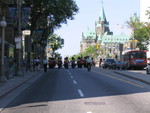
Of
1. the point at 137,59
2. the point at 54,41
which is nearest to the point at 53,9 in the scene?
the point at 137,59

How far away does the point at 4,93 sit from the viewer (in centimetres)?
1459

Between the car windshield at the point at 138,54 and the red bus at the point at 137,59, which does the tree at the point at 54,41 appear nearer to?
the red bus at the point at 137,59

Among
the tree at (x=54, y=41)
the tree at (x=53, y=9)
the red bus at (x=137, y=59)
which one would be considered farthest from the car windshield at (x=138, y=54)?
the tree at (x=54, y=41)

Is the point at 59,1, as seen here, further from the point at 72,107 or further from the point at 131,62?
the point at 72,107

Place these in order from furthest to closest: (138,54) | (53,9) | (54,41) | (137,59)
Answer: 1. (54,41)
2. (138,54)
3. (137,59)
4. (53,9)

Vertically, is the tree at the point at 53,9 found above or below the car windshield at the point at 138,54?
above

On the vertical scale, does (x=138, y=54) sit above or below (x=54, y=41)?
below

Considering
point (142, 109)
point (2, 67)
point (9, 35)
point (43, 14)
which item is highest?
point (43, 14)

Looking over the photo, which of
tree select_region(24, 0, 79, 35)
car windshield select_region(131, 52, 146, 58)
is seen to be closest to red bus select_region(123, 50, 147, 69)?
car windshield select_region(131, 52, 146, 58)

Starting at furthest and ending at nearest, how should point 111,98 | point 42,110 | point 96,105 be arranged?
point 111,98 → point 96,105 → point 42,110

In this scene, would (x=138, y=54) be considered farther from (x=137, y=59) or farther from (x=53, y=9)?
(x=53, y=9)

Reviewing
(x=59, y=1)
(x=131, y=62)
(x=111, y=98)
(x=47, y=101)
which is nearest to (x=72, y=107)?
(x=47, y=101)

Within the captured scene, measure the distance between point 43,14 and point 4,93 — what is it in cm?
3165

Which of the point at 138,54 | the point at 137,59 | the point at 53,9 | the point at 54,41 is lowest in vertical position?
the point at 137,59
